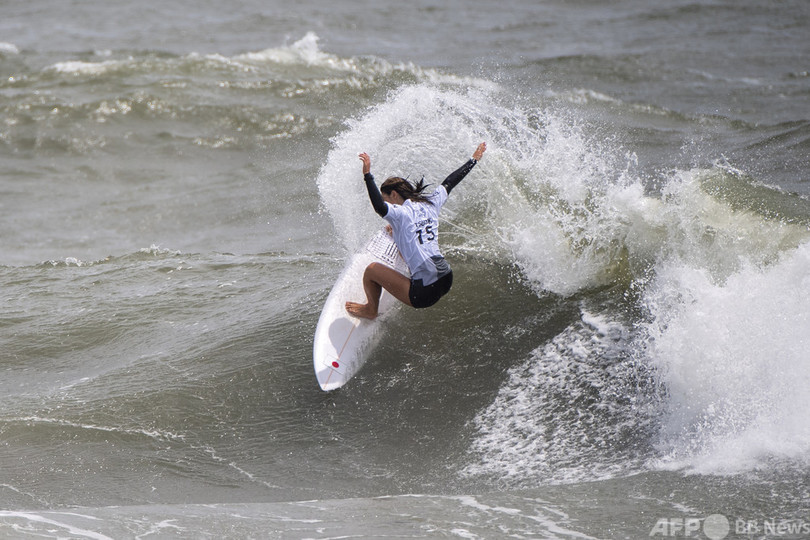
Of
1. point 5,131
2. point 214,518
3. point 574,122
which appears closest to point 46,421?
point 214,518

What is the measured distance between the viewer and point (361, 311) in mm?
7199

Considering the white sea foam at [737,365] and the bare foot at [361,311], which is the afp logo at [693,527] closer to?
the white sea foam at [737,365]

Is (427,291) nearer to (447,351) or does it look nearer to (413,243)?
(413,243)

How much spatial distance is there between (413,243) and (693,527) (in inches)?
118

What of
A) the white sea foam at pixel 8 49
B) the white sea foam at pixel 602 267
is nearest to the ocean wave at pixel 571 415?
the white sea foam at pixel 602 267

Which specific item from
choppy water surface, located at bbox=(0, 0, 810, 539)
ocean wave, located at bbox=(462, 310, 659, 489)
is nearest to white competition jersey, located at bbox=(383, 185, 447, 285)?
choppy water surface, located at bbox=(0, 0, 810, 539)

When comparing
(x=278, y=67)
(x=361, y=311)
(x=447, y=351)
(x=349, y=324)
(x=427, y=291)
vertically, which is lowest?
(x=447, y=351)

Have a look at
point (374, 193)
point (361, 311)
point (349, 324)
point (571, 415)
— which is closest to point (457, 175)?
point (374, 193)

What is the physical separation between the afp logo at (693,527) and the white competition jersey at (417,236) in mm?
2722

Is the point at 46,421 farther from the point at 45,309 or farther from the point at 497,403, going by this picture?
the point at 497,403

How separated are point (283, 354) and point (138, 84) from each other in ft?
42.1

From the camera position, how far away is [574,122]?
14211 millimetres

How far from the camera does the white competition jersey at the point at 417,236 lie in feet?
21.7

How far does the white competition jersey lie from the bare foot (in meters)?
0.62
